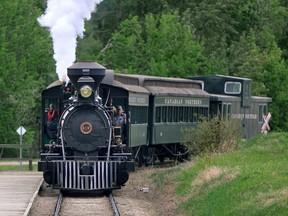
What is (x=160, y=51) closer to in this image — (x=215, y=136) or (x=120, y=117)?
(x=215, y=136)

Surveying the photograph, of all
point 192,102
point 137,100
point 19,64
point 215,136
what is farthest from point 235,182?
point 19,64

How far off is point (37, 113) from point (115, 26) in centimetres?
1496

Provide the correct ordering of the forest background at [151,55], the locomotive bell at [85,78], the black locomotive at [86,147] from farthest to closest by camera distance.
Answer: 1. the forest background at [151,55]
2. the locomotive bell at [85,78]
3. the black locomotive at [86,147]

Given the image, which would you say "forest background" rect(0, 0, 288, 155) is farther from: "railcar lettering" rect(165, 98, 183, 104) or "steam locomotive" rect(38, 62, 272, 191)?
"steam locomotive" rect(38, 62, 272, 191)

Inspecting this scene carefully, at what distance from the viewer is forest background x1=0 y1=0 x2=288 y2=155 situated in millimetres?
56750

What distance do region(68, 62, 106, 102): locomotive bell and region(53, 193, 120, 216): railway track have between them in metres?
2.52

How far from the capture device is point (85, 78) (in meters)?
24.2

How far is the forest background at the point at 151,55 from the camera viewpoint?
56.8 metres

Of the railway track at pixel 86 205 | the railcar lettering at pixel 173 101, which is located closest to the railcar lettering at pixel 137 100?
the railcar lettering at pixel 173 101

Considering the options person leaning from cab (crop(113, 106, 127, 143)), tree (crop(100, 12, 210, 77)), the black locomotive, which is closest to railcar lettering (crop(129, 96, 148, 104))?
person leaning from cab (crop(113, 106, 127, 143))

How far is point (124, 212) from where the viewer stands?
20797 millimetres

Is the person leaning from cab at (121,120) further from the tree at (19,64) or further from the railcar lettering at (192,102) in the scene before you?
the tree at (19,64)

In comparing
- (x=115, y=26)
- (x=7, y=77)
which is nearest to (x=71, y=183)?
(x=7, y=77)

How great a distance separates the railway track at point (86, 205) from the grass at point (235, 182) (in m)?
1.58
